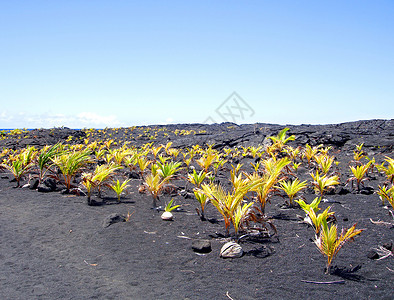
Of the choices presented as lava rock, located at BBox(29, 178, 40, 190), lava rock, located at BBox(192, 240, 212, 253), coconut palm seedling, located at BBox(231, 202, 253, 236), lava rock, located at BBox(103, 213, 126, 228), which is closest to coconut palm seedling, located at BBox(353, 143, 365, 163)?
coconut palm seedling, located at BBox(231, 202, 253, 236)

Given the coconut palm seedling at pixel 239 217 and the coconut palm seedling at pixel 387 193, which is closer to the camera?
the coconut palm seedling at pixel 239 217

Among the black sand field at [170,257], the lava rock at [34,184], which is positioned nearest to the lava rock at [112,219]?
the black sand field at [170,257]

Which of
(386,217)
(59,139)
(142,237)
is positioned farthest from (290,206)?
(59,139)

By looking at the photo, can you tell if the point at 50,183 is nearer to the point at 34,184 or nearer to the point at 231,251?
the point at 34,184

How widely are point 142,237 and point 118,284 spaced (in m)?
0.85

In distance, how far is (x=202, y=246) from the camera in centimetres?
251

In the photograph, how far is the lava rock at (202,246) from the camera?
2.50 metres

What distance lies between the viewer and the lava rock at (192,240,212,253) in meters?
2.50

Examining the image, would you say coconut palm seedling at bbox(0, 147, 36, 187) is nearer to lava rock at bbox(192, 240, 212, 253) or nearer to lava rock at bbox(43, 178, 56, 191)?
lava rock at bbox(43, 178, 56, 191)

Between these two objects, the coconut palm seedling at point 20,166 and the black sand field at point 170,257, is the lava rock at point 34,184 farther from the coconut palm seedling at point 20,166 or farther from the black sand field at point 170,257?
the black sand field at point 170,257

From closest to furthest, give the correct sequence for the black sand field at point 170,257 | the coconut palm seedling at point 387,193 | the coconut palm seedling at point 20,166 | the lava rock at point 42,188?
1. the black sand field at point 170,257
2. the coconut palm seedling at point 387,193
3. the lava rock at point 42,188
4. the coconut palm seedling at point 20,166

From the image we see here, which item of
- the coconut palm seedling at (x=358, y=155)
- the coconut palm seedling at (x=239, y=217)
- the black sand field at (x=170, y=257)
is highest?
the coconut palm seedling at (x=358, y=155)

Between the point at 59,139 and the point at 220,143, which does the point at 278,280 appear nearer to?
the point at 220,143

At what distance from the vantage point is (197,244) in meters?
2.56
